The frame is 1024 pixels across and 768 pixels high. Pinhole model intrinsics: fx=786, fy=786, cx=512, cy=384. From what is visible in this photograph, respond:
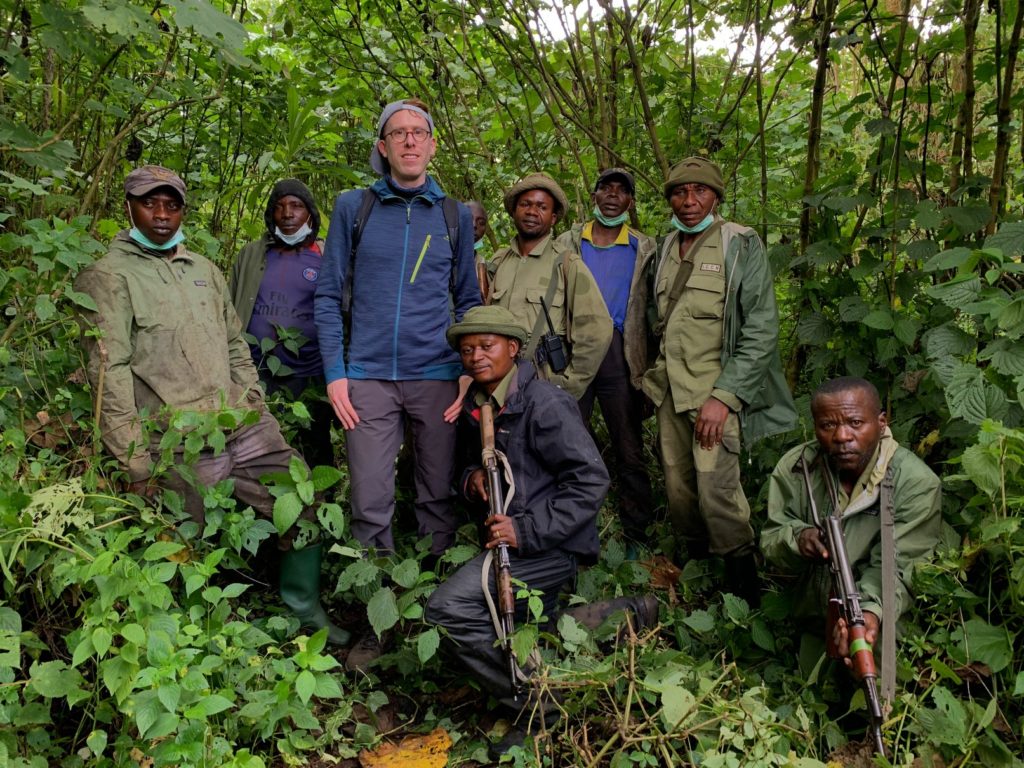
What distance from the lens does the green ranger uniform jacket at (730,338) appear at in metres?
3.96

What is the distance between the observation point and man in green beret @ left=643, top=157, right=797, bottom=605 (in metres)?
3.97

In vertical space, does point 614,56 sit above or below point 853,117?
above

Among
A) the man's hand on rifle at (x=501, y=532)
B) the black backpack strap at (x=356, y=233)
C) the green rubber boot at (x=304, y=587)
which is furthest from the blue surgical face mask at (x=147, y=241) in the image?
the man's hand on rifle at (x=501, y=532)

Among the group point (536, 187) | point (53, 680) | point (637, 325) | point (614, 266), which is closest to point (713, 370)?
point (637, 325)

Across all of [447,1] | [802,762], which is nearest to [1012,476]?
[802,762]

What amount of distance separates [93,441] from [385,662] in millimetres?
1554

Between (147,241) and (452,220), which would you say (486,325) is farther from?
(147,241)

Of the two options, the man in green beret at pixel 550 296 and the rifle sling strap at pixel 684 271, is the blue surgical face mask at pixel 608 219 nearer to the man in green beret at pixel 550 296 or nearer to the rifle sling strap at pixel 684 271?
the man in green beret at pixel 550 296

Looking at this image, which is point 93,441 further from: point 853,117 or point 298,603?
point 853,117

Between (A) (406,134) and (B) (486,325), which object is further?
(A) (406,134)

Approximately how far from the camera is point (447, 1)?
6207 mm

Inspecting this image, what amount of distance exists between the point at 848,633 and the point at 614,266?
7.93ft

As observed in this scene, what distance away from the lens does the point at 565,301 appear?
4340 millimetres

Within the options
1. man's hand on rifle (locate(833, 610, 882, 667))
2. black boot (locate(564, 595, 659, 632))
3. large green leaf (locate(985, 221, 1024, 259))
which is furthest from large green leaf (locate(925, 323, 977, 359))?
black boot (locate(564, 595, 659, 632))
